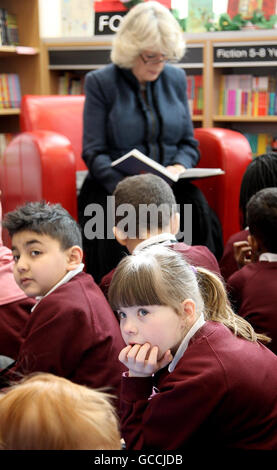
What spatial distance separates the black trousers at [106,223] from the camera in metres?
2.77

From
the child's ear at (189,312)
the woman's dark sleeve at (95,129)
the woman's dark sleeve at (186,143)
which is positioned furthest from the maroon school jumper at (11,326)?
the woman's dark sleeve at (186,143)

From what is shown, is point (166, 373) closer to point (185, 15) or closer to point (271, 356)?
point (271, 356)

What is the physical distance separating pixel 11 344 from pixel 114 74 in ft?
5.03

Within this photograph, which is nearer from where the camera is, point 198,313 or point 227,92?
point 198,313

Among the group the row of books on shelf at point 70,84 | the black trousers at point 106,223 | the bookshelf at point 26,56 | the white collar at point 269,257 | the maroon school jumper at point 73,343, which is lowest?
the black trousers at point 106,223

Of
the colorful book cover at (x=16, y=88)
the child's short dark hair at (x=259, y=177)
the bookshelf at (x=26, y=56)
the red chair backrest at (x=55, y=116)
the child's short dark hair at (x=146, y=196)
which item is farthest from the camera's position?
the colorful book cover at (x=16, y=88)

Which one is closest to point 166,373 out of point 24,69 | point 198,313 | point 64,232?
point 198,313

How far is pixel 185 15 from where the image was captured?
4.16 meters

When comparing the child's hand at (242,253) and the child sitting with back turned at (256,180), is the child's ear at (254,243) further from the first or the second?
the child sitting with back turned at (256,180)

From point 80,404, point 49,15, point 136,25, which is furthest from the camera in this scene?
point 49,15

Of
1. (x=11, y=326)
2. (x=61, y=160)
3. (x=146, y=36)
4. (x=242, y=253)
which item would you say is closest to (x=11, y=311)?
(x=11, y=326)

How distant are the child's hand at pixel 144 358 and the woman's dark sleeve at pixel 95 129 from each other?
63.5 inches

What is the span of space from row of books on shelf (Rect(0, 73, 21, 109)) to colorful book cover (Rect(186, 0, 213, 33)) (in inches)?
52.1

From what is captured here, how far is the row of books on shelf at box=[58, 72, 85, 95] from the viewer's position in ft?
15.3
